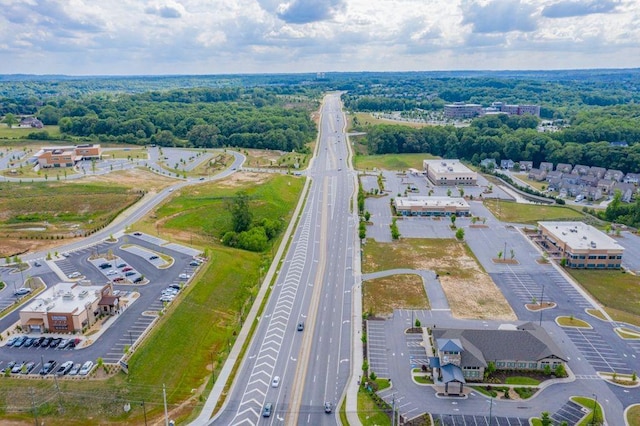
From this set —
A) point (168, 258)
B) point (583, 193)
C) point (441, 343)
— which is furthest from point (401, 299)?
point (583, 193)

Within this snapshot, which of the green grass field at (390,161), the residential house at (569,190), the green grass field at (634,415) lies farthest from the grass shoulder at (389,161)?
the green grass field at (634,415)

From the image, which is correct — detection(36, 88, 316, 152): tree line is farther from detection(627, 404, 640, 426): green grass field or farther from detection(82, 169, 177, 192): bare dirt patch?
detection(627, 404, 640, 426): green grass field

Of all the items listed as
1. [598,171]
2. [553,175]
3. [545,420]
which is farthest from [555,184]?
[545,420]

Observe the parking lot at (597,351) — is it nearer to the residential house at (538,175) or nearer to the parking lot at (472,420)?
the parking lot at (472,420)

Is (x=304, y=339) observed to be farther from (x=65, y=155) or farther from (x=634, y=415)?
(x=65, y=155)

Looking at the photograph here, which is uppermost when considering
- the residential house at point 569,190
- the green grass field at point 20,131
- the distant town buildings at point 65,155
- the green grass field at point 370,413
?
the green grass field at point 20,131

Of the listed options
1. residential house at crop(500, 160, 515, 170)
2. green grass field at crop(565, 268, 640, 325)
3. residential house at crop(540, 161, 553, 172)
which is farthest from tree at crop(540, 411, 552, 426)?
residential house at crop(500, 160, 515, 170)
